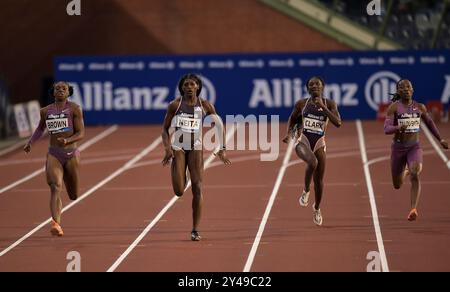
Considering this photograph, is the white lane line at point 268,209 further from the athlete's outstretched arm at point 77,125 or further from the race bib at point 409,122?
the athlete's outstretched arm at point 77,125

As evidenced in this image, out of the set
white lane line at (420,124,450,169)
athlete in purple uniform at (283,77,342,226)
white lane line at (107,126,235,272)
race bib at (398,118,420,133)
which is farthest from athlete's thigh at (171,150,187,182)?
white lane line at (420,124,450,169)

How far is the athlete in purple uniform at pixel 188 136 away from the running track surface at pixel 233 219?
2.64 ft

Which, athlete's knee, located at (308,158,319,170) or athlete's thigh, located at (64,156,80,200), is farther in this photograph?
athlete's knee, located at (308,158,319,170)

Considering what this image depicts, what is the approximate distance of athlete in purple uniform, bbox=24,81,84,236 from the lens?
15.6 m

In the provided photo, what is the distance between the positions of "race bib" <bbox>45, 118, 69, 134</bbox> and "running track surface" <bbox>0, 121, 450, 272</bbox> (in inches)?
56.3

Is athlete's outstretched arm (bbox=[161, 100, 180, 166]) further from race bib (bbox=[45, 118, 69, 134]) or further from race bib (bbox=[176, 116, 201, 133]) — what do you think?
race bib (bbox=[45, 118, 69, 134])

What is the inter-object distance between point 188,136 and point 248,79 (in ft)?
57.6

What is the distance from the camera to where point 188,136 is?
15.0 m

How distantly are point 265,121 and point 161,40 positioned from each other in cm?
626

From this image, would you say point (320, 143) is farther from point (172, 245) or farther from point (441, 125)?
point (441, 125)

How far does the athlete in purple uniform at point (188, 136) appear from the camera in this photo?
1493cm

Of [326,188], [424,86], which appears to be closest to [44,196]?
[326,188]
